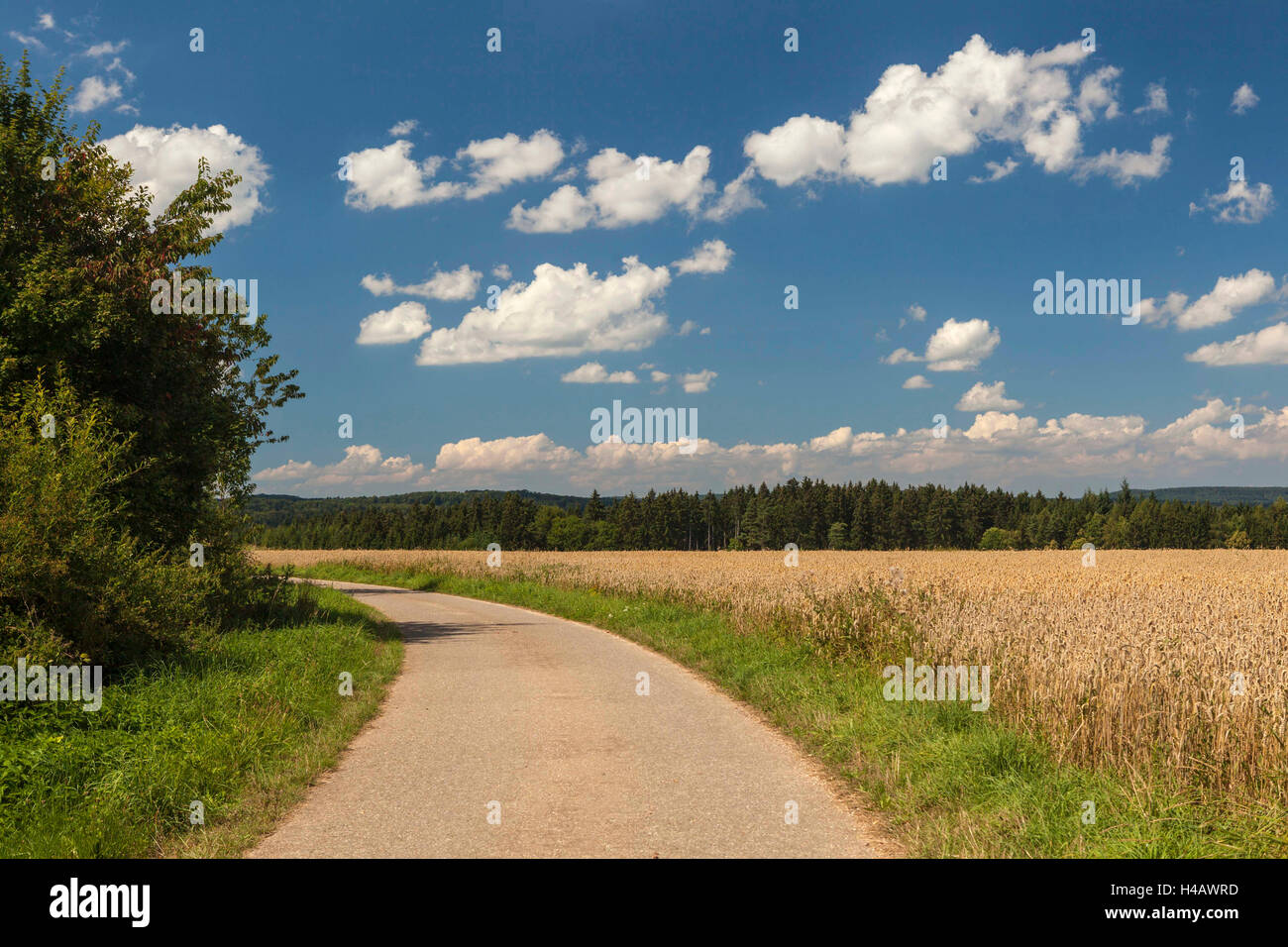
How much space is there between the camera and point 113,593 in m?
10.0

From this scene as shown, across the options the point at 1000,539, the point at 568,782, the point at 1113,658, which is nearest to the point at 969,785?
the point at 1113,658

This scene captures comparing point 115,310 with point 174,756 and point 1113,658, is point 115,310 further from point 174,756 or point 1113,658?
point 1113,658

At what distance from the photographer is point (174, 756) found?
7.31m

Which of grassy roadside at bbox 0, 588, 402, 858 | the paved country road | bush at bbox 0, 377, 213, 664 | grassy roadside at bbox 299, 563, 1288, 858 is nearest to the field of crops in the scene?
grassy roadside at bbox 299, 563, 1288, 858

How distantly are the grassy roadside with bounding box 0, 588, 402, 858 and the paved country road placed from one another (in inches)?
16.5

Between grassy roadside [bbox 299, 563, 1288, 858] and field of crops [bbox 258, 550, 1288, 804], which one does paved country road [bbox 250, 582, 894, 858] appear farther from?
field of crops [bbox 258, 550, 1288, 804]

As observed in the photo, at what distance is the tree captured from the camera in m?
12.5

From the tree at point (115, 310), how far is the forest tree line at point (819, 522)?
105 metres

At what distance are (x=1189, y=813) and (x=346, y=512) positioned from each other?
16140 centimetres

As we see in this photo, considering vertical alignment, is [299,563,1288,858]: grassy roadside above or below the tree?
below

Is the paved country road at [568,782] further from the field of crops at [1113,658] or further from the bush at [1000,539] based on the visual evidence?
the bush at [1000,539]

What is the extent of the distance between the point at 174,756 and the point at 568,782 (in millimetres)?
3839

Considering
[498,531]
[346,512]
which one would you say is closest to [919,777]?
[498,531]

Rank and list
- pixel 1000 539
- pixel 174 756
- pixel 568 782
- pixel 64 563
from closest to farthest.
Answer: pixel 568 782, pixel 174 756, pixel 64 563, pixel 1000 539
